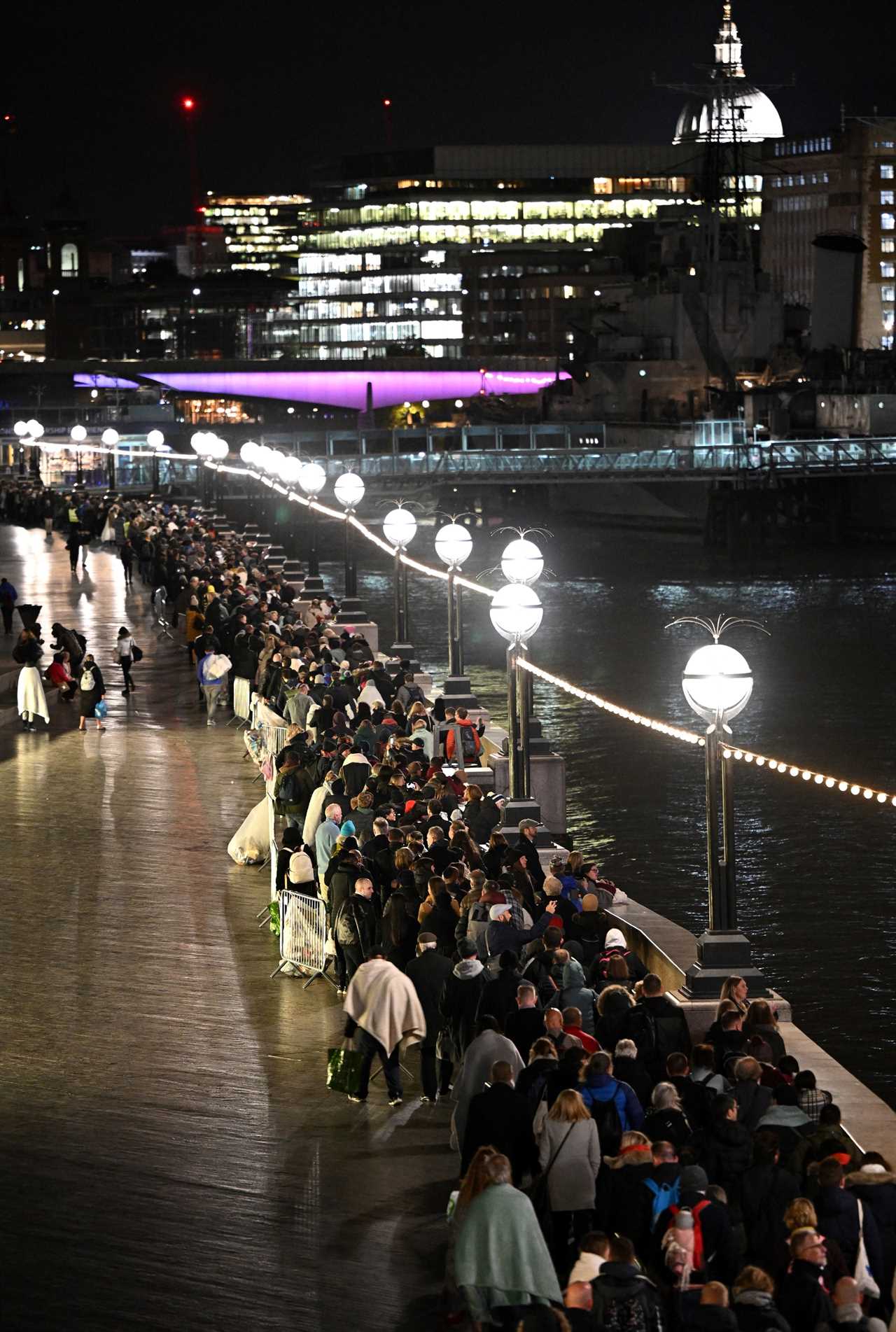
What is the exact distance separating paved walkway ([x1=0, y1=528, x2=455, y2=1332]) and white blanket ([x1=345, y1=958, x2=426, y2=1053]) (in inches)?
16.6

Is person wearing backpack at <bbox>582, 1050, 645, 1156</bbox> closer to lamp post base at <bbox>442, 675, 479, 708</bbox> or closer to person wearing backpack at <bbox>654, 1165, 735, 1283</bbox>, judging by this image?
person wearing backpack at <bbox>654, 1165, 735, 1283</bbox>

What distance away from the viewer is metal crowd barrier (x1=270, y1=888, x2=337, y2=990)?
12.7 metres

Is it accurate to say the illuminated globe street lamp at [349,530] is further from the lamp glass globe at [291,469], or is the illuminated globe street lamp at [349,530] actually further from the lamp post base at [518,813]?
the lamp post base at [518,813]

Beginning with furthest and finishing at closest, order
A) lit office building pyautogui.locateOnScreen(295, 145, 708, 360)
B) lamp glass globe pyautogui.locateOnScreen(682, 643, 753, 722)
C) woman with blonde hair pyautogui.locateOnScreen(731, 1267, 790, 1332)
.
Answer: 1. lit office building pyautogui.locateOnScreen(295, 145, 708, 360)
2. lamp glass globe pyautogui.locateOnScreen(682, 643, 753, 722)
3. woman with blonde hair pyautogui.locateOnScreen(731, 1267, 790, 1332)

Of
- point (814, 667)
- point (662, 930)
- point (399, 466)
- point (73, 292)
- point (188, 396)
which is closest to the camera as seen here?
point (662, 930)

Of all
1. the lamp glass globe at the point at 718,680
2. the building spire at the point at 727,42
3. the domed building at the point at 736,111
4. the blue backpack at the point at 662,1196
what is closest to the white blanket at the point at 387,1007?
the lamp glass globe at the point at 718,680

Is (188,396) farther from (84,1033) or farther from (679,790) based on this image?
(84,1033)

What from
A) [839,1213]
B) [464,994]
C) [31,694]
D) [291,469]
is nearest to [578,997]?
[464,994]

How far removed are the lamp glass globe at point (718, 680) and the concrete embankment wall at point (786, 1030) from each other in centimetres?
156

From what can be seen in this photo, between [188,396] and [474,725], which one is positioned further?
[188,396]

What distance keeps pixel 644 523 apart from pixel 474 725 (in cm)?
6668

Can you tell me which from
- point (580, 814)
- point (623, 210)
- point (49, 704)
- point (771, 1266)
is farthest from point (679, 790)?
point (623, 210)

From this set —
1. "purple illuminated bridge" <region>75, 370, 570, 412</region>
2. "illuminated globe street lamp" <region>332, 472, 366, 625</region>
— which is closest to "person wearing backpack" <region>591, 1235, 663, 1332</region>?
"illuminated globe street lamp" <region>332, 472, 366, 625</region>

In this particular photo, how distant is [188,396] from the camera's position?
116 m
